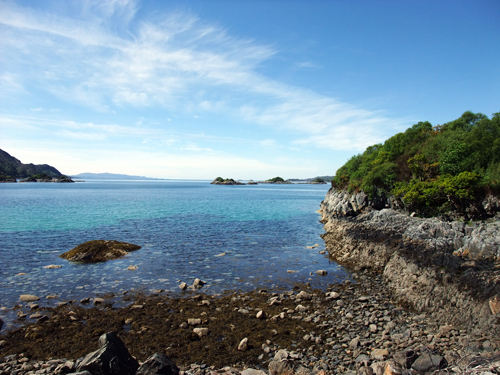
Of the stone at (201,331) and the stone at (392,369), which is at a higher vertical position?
the stone at (392,369)

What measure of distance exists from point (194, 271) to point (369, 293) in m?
14.7

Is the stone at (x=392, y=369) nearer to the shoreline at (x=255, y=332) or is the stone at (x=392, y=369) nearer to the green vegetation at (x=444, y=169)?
the shoreline at (x=255, y=332)

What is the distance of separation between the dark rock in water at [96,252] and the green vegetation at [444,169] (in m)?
37.4

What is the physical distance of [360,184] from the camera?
2003 inches

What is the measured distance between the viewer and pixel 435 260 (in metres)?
20.8

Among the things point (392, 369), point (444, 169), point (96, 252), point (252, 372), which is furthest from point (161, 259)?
point (444, 169)

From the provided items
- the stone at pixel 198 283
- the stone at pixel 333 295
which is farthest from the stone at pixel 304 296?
the stone at pixel 198 283

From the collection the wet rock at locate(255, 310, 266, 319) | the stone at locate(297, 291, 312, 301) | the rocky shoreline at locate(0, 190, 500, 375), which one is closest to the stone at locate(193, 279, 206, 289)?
the rocky shoreline at locate(0, 190, 500, 375)

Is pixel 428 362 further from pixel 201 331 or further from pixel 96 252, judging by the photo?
pixel 96 252

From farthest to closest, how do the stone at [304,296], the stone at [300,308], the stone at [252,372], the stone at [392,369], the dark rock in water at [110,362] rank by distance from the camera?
1. the stone at [304,296]
2. the stone at [300,308]
3. the stone at [252,372]
4. the dark rock in water at [110,362]
5. the stone at [392,369]

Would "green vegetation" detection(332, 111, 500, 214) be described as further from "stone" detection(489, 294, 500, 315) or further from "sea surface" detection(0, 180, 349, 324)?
"stone" detection(489, 294, 500, 315)

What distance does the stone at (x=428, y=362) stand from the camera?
405 inches

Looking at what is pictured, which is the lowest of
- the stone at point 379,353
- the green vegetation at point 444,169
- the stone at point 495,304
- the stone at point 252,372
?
the stone at point 252,372

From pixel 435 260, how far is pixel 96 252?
31609mm
